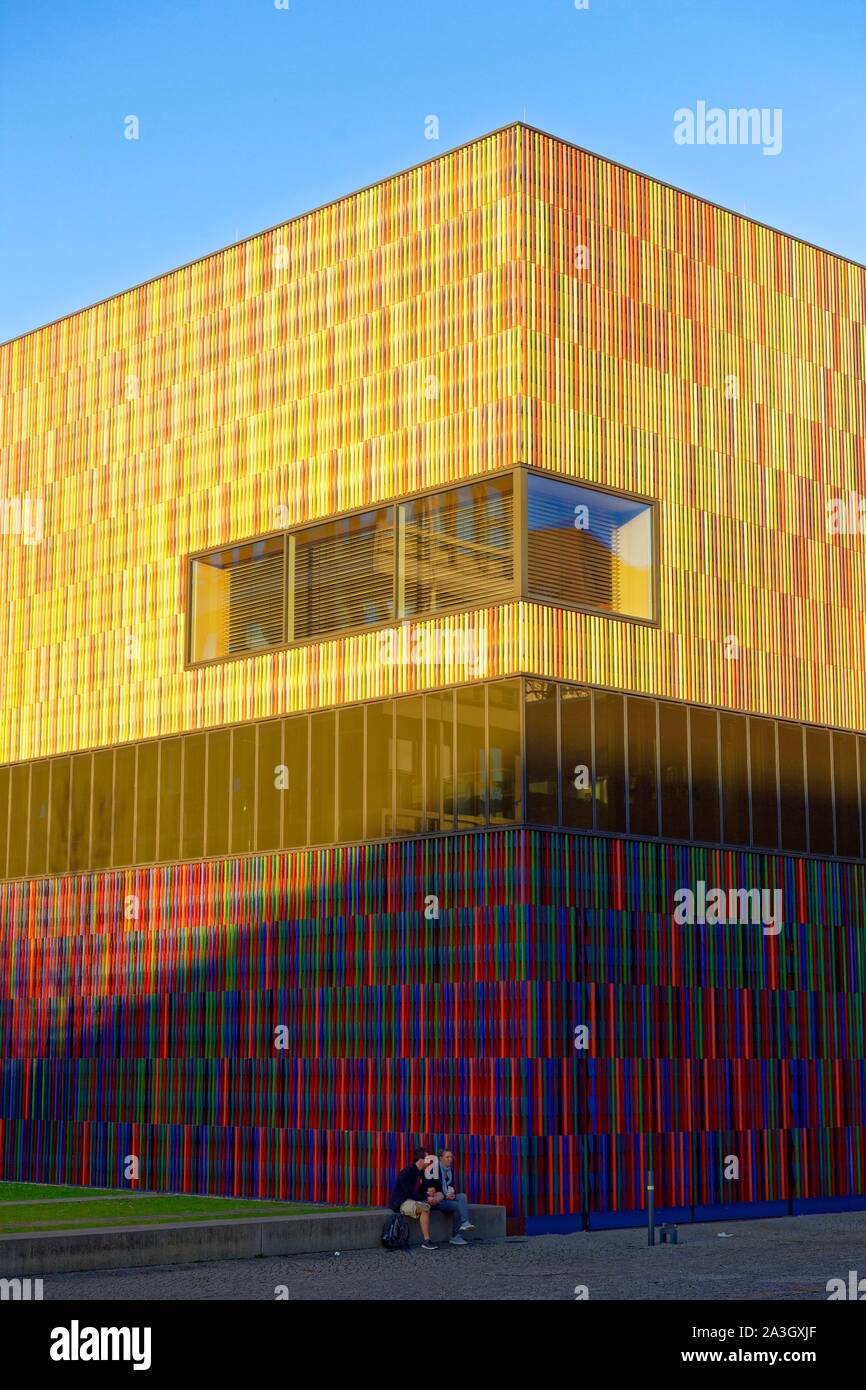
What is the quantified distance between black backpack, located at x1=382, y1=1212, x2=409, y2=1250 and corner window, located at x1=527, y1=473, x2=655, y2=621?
10.1m

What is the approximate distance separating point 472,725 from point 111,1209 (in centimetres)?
919

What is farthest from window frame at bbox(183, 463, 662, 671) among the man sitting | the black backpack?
the black backpack

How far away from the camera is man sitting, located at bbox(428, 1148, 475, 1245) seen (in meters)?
25.2

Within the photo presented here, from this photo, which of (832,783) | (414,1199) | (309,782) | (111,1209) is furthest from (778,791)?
(111,1209)

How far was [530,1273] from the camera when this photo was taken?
21781 millimetres

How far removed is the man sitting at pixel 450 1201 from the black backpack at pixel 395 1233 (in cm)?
53

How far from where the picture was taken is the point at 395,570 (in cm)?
3159

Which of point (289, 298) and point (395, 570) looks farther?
point (289, 298)

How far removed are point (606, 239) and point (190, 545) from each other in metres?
9.85

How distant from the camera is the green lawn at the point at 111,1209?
23797 mm

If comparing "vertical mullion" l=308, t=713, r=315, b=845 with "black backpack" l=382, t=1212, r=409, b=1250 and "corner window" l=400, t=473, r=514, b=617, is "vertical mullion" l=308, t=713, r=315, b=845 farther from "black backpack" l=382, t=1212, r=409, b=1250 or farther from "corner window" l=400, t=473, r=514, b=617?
"black backpack" l=382, t=1212, r=409, b=1250

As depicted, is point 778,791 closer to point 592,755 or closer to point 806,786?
point 806,786
